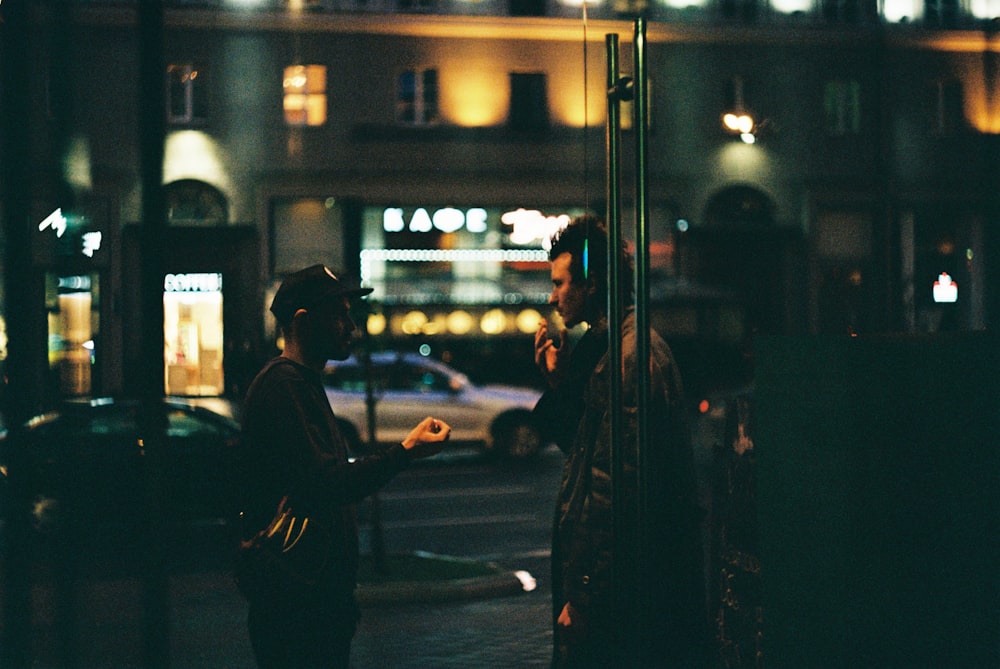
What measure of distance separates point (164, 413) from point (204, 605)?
266 inches

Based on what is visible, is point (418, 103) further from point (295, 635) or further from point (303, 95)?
point (295, 635)

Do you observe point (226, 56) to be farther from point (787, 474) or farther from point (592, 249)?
point (787, 474)

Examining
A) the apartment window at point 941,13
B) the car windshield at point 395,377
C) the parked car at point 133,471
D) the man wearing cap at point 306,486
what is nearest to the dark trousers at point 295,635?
the man wearing cap at point 306,486

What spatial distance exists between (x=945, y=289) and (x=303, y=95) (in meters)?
10.1

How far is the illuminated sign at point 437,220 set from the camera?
1112 inches

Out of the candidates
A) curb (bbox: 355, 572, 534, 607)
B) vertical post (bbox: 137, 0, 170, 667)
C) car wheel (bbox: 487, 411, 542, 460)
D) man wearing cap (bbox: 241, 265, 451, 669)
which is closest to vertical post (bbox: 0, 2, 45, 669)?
man wearing cap (bbox: 241, 265, 451, 669)

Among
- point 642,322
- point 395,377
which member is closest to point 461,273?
point 395,377

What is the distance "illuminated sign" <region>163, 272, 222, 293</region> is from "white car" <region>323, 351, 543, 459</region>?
14368 millimetres

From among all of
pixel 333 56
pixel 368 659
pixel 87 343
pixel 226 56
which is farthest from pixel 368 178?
pixel 87 343

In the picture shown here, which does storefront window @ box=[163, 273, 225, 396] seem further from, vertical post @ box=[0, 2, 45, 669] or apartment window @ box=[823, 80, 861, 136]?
apartment window @ box=[823, 80, 861, 136]

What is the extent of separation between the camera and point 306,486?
3592 mm

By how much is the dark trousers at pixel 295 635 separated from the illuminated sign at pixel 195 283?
89 centimetres

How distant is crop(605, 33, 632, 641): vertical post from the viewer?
125 inches

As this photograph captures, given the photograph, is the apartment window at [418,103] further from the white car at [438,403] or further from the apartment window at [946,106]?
the apartment window at [946,106]
